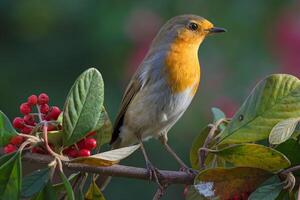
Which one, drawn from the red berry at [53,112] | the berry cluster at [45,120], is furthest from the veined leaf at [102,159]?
the red berry at [53,112]

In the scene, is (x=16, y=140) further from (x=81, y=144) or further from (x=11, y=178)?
A: (x=81, y=144)

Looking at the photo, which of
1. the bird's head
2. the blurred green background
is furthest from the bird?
the blurred green background

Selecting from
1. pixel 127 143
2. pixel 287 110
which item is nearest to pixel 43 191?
pixel 287 110

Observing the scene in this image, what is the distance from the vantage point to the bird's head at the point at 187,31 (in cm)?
390

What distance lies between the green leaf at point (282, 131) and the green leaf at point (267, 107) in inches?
4.1

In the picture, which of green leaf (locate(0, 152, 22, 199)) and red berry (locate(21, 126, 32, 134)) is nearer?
green leaf (locate(0, 152, 22, 199))

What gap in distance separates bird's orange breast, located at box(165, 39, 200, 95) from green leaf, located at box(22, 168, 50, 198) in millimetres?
1651

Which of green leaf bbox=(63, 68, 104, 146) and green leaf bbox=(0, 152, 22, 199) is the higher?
green leaf bbox=(63, 68, 104, 146)

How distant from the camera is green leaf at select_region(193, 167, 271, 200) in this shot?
6.35 feet

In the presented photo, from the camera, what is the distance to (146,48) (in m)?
6.13

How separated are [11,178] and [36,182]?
0.10 m

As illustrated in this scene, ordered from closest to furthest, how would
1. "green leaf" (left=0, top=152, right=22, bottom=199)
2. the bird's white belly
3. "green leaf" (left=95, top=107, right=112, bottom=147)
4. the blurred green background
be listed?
"green leaf" (left=0, top=152, right=22, bottom=199)
"green leaf" (left=95, top=107, right=112, bottom=147)
the bird's white belly
the blurred green background

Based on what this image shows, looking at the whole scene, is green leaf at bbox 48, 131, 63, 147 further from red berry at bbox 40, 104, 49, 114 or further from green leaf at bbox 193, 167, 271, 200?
green leaf at bbox 193, 167, 271, 200

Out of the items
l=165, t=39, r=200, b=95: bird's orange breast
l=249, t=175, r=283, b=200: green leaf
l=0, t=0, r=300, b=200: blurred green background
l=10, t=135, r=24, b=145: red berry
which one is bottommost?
l=0, t=0, r=300, b=200: blurred green background
